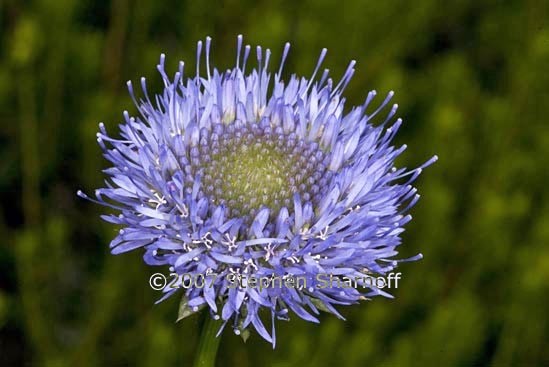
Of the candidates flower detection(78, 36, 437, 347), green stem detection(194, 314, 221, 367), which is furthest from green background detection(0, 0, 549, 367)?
flower detection(78, 36, 437, 347)

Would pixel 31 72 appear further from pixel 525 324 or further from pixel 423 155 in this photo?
pixel 525 324

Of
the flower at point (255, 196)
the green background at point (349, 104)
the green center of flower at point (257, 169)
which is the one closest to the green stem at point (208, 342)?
the flower at point (255, 196)

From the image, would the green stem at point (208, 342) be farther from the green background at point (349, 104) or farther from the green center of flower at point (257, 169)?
the green background at point (349, 104)

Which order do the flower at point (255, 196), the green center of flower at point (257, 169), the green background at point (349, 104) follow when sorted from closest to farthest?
the flower at point (255, 196) < the green center of flower at point (257, 169) < the green background at point (349, 104)

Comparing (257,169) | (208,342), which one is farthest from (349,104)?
(208,342)

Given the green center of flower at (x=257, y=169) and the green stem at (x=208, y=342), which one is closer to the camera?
the green stem at (x=208, y=342)

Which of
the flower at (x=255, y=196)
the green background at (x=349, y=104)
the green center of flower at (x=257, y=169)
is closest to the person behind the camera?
the flower at (x=255, y=196)

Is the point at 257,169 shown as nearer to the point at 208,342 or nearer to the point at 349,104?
the point at 208,342

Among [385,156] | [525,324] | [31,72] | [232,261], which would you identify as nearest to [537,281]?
[525,324]
